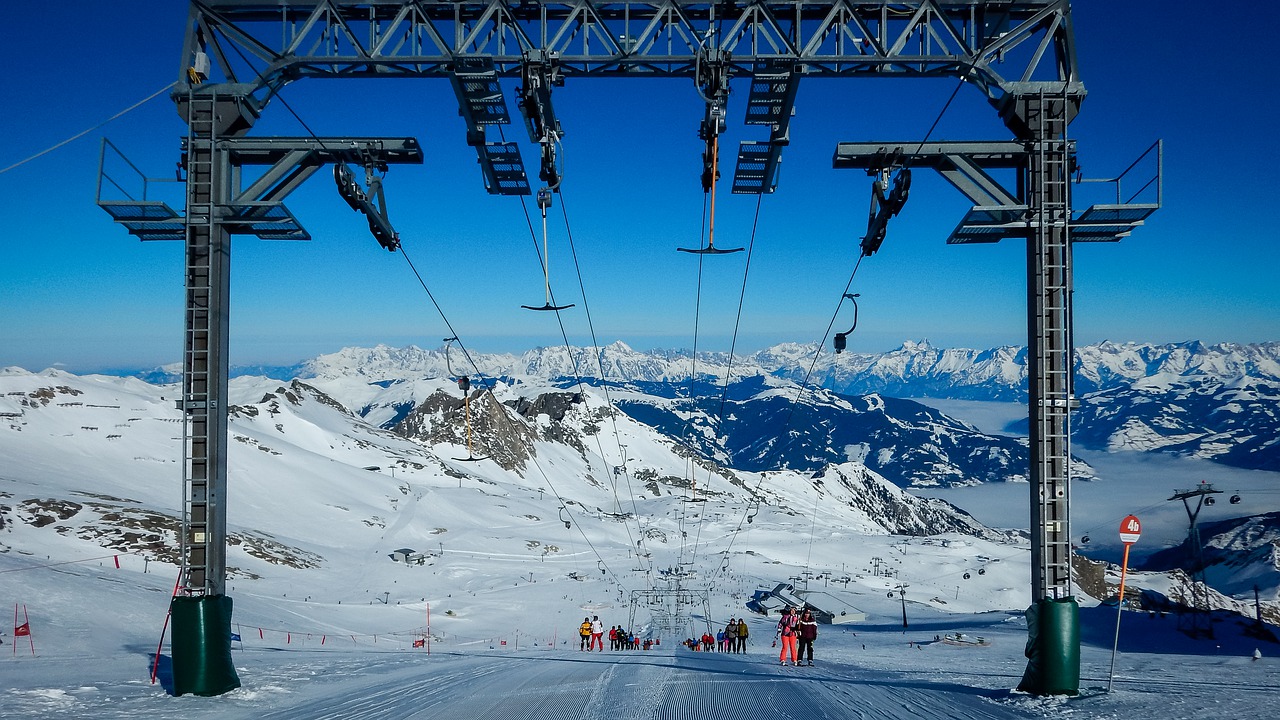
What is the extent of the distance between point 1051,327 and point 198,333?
46.0ft

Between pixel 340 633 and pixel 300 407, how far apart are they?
173843 mm

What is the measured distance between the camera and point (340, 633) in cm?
3825

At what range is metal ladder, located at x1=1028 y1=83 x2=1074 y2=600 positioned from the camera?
44.3 ft

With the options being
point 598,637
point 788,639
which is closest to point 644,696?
point 788,639

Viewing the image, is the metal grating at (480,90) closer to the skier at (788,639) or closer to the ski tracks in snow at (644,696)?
the ski tracks in snow at (644,696)

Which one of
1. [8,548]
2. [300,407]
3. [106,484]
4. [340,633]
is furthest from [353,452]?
[340,633]

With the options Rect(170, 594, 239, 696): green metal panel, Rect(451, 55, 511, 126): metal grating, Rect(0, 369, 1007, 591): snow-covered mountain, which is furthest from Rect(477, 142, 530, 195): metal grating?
Rect(0, 369, 1007, 591): snow-covered mountain


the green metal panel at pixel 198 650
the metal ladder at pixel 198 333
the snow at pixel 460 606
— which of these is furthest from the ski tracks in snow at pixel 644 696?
the metal ladder at pixel 198 333

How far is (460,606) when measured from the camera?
55188 mm

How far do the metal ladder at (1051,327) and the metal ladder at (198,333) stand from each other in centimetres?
1354

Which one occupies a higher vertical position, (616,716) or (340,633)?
(616,716)

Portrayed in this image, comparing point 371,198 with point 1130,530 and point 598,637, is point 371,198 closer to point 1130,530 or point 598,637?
point 1130,530

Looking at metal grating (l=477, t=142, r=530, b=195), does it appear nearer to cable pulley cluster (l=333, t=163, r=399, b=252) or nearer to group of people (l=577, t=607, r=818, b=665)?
cable pulley cluster (l=333, t=163, r=399, b=252)

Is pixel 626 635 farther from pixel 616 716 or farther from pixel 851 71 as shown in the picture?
pixel 851 71
